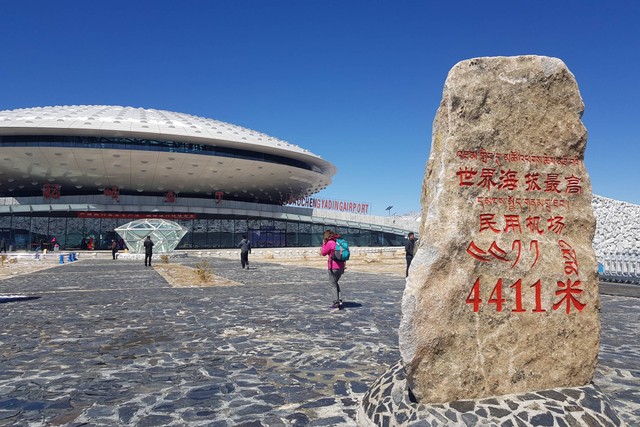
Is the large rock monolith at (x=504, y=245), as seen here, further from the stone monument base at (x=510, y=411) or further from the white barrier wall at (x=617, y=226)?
the white barrier wall at (x=617, y=226)

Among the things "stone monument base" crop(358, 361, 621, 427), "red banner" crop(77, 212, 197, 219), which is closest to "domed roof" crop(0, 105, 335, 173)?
"red banner" crop(77, 212, 197, 219)

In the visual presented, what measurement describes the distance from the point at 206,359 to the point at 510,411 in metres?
4.36

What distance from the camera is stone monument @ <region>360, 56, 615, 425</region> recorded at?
3939mm

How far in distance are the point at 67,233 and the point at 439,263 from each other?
57.7m

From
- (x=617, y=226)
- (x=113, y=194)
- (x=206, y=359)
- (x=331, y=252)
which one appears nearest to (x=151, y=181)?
(x=113, y=194)

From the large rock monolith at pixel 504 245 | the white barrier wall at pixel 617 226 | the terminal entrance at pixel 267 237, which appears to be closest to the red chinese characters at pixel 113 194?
the terminal entrance at pixel 267 237

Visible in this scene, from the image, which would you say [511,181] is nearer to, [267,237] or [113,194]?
[113,194]

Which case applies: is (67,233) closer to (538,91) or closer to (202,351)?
(202,351)

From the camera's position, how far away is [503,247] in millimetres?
4160

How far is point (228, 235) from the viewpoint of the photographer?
59.9m

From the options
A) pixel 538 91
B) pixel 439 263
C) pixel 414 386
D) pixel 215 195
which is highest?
pixel 215 195

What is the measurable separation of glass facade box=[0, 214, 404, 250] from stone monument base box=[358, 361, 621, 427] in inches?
2132

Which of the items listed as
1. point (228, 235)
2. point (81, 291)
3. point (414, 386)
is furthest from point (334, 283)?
point (228, 235)

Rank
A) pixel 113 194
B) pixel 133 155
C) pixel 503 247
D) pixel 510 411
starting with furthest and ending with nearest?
1. pixel 113 194
2. pixel 133 155
3. pixel 503 247
4. pixel 510 411
